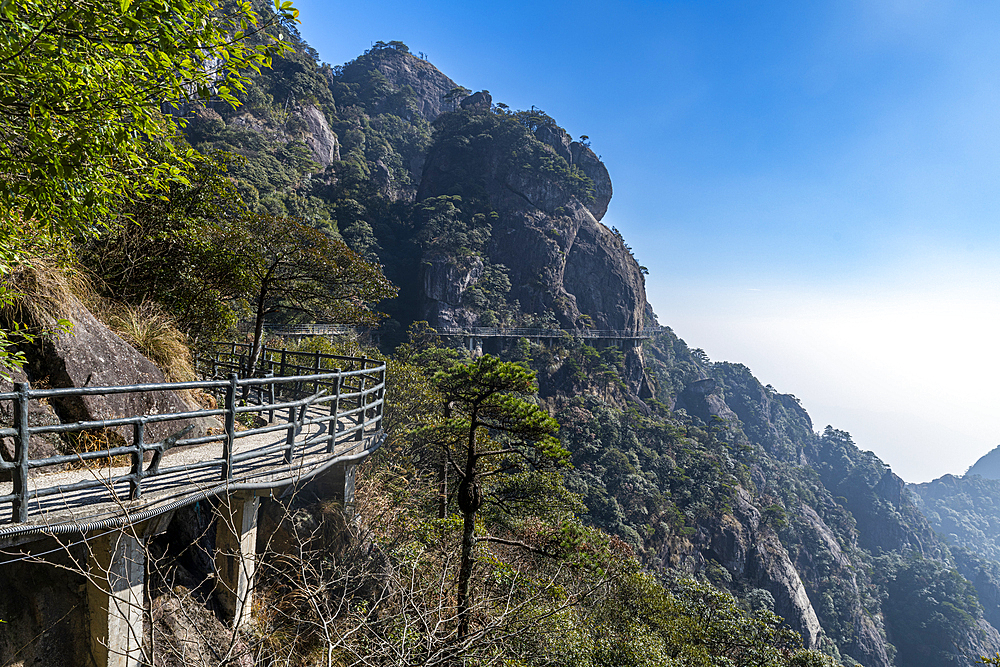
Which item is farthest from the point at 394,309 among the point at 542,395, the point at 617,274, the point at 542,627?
the point at 542,627

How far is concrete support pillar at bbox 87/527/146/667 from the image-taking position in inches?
129

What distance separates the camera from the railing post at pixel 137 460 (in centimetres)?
300

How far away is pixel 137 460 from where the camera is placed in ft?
10.1

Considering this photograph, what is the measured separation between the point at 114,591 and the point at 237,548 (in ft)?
3.98

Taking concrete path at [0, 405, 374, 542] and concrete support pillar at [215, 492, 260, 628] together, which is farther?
concrete support pillar at [215, 492, 260, 628]

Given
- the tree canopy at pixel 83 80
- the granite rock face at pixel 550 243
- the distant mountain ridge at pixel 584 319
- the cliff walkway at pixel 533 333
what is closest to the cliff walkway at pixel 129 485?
the tree canopy at pixel 83 80

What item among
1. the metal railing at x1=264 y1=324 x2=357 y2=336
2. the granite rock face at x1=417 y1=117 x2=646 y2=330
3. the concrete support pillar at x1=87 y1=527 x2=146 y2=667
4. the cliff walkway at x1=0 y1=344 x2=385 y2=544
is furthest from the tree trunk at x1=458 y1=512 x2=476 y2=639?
the granite rock face at x1=417 y1=117 x2=646 y2=330

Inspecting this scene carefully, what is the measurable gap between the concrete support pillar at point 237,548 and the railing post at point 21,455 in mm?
1564

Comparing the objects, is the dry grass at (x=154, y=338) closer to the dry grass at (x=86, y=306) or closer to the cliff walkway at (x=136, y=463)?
the dry grass at (x=86, y=306)

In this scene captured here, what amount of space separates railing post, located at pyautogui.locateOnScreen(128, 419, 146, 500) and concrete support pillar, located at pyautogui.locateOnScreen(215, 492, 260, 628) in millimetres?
1084

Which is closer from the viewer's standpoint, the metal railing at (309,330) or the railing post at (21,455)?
the railing post at (21,455)

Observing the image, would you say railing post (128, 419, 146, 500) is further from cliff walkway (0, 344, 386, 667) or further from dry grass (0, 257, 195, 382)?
dry grass (0, 257, 195, 382)

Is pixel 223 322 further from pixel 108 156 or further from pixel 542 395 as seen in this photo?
pixel 542 395

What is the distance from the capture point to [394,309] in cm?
5156
